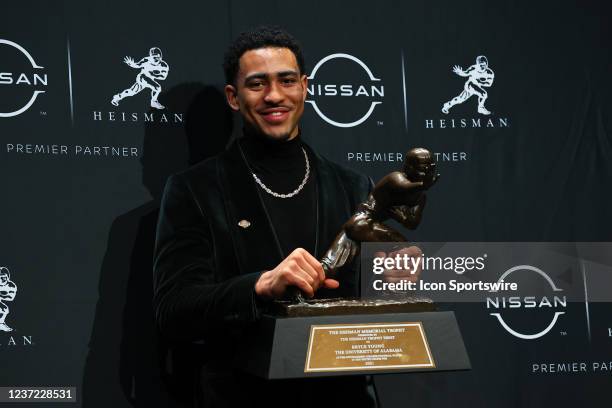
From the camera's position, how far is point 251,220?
2.49 metres

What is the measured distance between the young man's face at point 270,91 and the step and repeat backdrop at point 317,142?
610 mm

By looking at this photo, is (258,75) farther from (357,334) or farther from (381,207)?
(357,334)

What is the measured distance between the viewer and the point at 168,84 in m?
3.10

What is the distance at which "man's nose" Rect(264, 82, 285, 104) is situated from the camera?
2.50 m

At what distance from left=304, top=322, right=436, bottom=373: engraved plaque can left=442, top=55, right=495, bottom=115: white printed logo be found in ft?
4.40

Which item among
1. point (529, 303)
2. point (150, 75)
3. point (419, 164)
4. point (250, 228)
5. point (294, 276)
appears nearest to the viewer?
point (294, 276)

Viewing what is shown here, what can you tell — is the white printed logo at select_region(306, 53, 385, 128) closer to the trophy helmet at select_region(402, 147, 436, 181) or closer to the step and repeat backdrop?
the step and repeat backdrop

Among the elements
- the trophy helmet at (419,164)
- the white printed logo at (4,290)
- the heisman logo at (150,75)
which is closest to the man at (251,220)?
the trophy helmet at (419,164)

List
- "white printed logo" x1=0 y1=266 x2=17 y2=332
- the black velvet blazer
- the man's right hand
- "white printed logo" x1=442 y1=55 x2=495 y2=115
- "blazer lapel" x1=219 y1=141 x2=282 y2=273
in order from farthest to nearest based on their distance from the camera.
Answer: "white printed logo" x1=442 y1=55 x2=495 y2=115 < "white printed logo" x1=0 y1=266 x2=17 y2=332 < "blazer lapel" x1=219 y1=141 x2=282 y2=273 < the black velvet blazer < the man's right hand

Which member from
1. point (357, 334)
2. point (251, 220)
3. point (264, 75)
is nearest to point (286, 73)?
point (264, 75)

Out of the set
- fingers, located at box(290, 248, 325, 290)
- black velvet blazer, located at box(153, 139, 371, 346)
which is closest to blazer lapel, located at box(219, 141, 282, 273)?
black velvet blazer, located at box(153, 139, 371, 346)

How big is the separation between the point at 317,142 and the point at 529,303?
1.04 meters

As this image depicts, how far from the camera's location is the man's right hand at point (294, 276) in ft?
Result: 6.89

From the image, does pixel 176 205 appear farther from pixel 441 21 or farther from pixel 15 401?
pixel 441 21
